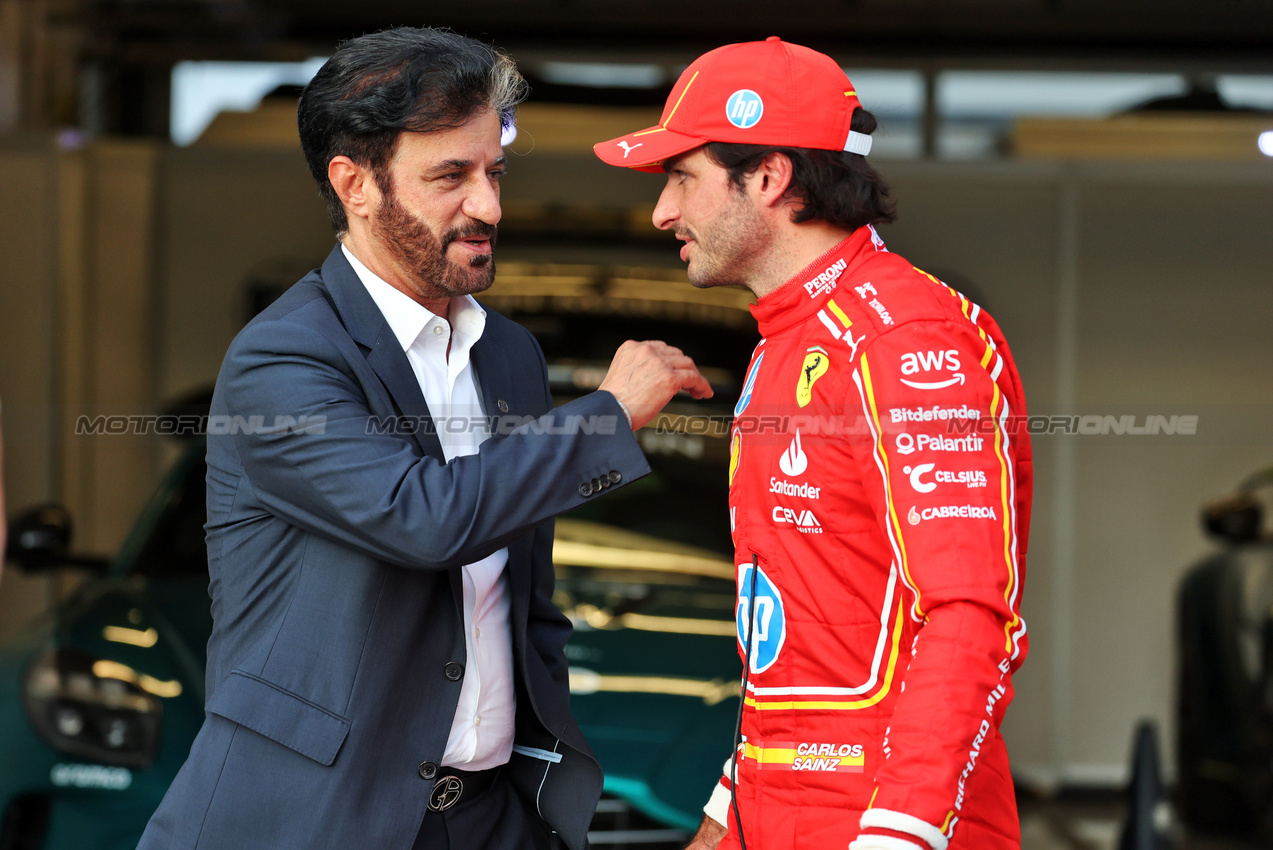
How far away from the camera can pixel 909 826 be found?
140 centimetres

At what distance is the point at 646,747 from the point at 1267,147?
4.69m

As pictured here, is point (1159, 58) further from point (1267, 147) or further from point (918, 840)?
point (918, 840)

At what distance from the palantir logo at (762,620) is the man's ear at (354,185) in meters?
0.75

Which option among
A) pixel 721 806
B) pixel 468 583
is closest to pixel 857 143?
pixel 468 583

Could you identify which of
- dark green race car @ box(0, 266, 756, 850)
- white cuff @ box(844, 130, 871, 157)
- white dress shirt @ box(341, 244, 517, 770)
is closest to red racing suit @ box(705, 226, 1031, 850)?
white cuff @ box(844, 130, 871, 157)

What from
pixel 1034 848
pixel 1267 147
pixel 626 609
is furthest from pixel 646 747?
pixel 1267 147

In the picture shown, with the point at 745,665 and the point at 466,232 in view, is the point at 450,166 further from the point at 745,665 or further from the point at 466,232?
the point at 745,665

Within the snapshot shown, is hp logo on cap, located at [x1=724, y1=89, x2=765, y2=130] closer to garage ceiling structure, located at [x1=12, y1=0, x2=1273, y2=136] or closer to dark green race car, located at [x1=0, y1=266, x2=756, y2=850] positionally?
dark green race car, located at [x1=0, y1=266, x2=756, y2=850]

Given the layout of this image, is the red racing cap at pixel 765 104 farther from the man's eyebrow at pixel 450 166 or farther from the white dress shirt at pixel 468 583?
the white dress shirt at pixel 468 583

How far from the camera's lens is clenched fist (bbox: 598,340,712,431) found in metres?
1.76

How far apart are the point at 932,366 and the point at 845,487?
185mm

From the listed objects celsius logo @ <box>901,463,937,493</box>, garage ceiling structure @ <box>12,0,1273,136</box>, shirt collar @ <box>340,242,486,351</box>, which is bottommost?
celsius logo @ <box>901,463,937,493</box>

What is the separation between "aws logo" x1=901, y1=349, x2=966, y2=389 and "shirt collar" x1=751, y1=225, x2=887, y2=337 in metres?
0.19

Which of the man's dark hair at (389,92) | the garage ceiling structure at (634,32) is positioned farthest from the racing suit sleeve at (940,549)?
the garage ceiling structure at (634,32)
